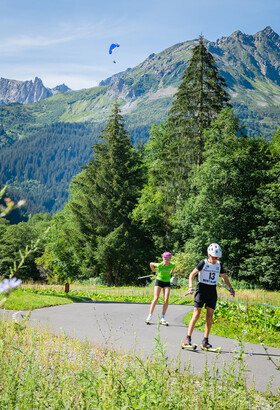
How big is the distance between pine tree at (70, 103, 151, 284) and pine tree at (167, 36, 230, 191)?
6563mm

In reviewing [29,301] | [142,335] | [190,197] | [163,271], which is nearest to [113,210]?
[190,197]

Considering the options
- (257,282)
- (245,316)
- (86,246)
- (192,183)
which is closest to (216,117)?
(192,183)

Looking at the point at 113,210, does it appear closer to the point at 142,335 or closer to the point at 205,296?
the point at 142,335

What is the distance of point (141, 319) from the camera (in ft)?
38.6

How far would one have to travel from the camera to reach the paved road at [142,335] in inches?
255

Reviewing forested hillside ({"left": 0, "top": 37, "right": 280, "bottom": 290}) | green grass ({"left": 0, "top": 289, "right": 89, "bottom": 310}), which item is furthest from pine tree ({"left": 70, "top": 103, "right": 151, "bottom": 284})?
green grass ({"left": 0, "top": 289, "right": 89, "bottom": 310})

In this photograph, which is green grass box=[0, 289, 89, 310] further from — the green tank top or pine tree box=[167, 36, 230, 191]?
pine tree box=[167, 36, 230, 191]

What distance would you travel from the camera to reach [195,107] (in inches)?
1233

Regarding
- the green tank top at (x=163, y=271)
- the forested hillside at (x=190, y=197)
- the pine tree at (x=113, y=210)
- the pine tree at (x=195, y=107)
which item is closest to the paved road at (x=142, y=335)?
the green tank top at (x=163, y=271)

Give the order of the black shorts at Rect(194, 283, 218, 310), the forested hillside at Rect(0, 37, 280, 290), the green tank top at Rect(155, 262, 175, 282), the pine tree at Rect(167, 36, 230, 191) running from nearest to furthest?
the black shorts at Rect(194, 283, 218, 310)
the green tank top at Rect(155, 262, 175, 282)
the forested hillside at Rect(0, 37, 280, 290)
the pine tree at Rect(167, 36, 230, 191)

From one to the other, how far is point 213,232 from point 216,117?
9780 mm

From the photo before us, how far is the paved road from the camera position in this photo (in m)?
6.46

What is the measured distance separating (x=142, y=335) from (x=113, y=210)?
27.2m

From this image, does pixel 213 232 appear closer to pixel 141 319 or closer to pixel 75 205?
pixel 75 205
